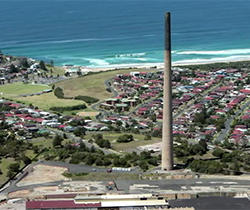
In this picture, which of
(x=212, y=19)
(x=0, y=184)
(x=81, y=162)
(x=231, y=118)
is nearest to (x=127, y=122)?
(x=231, y=118)

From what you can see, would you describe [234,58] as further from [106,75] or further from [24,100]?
[24,100]

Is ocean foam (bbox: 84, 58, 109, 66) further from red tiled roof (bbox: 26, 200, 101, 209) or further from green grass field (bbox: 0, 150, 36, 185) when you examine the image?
red tiled roof (bbox: 26, 200, 101, 209)

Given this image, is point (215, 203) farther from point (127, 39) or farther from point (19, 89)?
point (127, 39)

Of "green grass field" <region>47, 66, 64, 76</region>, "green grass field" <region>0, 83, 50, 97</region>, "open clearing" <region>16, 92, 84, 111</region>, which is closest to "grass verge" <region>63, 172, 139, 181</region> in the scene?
"open clearing" <region>16, 92, 84, 111</region>

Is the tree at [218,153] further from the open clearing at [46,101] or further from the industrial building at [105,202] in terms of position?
the open clearing at [46,101]

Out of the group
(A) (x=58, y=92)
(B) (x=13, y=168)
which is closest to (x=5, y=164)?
(B) (x=13, y=168)

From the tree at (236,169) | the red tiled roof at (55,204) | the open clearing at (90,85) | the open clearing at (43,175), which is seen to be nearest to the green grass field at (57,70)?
the open clearing at (90,85)

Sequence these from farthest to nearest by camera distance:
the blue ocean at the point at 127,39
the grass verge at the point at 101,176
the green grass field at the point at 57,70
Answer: the blue ocean at the point at 127,39 → the green grass field at the point at 57,70 → the grass verge at the point at 101,176
